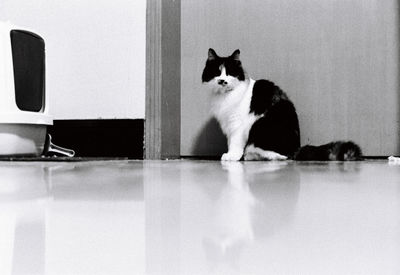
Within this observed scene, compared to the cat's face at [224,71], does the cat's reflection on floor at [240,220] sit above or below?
below

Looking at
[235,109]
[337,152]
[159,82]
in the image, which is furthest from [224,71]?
[337,152]

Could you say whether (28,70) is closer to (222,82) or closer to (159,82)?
(159,82)

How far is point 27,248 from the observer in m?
0.24

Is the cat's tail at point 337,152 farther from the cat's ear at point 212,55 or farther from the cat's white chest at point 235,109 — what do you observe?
the cat's ear at point 212,55

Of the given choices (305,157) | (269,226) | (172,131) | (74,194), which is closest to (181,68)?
(172,131)

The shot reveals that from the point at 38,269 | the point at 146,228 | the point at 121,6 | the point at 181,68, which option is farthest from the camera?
the point at 181,68

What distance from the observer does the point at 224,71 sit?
6.41 feet

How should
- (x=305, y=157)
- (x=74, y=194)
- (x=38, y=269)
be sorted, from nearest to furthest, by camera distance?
(x=38, y=269), (x=74, y=194), (x=305, y=157)

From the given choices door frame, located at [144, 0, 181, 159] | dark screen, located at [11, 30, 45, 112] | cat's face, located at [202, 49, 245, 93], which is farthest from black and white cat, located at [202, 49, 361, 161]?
dark screen, located at [11, 30, 45, 112]

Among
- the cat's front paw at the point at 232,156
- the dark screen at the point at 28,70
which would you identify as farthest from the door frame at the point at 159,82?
the dark screen at the point at 28,70

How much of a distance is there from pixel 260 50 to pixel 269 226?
1910mm

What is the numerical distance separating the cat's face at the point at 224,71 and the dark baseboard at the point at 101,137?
1.21 ft

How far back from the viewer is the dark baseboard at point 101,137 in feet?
6.72

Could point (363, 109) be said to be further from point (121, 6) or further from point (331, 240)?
point (331, 240)
